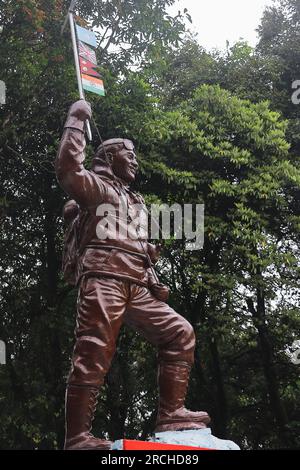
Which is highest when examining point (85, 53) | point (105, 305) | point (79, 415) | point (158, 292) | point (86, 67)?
point (85, 53)

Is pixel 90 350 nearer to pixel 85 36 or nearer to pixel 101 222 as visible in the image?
pixel 101 222

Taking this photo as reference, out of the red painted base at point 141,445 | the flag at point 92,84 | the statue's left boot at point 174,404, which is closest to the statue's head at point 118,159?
the flag at point 92,84

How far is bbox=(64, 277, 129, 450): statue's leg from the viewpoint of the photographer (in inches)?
156

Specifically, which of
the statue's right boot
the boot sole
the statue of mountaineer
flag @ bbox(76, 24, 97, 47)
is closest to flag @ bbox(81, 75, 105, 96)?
flag @ bbox(76, 24, 97, 47)

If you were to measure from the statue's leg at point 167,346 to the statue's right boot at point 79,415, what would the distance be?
55 cm

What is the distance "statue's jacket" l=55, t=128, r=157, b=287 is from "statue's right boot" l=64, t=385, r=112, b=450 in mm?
877

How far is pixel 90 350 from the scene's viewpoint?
13.5ft

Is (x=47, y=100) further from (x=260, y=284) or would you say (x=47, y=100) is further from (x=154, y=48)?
(x=260, y=284)

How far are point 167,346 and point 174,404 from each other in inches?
17.1

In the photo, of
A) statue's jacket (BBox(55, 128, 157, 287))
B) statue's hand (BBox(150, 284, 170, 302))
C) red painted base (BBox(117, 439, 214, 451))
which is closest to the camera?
red painted base (BBox(117, 439, 214, 451))

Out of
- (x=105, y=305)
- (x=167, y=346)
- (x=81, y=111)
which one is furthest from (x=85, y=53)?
(x=167, y=346)

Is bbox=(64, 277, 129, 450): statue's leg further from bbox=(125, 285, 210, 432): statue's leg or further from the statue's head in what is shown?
the statue's head
